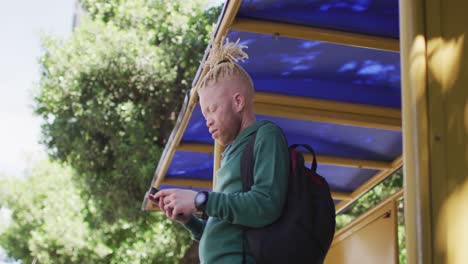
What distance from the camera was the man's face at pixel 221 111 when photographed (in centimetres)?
314

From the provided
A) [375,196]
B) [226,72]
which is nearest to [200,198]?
[226,72]

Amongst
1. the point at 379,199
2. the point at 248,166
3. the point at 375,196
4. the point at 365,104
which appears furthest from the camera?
the point at 375,196

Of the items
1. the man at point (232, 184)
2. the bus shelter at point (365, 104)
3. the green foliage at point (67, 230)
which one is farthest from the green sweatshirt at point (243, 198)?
the green foliage at point (67, 230)

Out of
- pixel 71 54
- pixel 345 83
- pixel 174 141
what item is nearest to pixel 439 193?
pixel 345 83

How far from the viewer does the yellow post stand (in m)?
2.67

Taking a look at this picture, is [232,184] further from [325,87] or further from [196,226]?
[325,87]

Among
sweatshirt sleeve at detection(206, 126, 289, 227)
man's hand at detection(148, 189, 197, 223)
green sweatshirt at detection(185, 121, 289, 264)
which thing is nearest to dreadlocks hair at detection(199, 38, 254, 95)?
green sweatshirt at detection(185, 121, 289, 264)

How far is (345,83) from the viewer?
6441 mm

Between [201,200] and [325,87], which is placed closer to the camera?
[201,200]

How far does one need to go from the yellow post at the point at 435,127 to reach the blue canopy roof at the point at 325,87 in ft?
6.67

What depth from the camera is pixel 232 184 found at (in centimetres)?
306

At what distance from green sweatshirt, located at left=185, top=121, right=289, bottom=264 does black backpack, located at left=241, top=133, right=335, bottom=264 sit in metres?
0.03

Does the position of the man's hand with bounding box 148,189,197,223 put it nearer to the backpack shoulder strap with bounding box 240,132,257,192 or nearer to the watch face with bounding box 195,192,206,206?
the watch face with bounding box 195,192,206,206

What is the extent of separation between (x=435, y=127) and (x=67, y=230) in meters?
18.3
